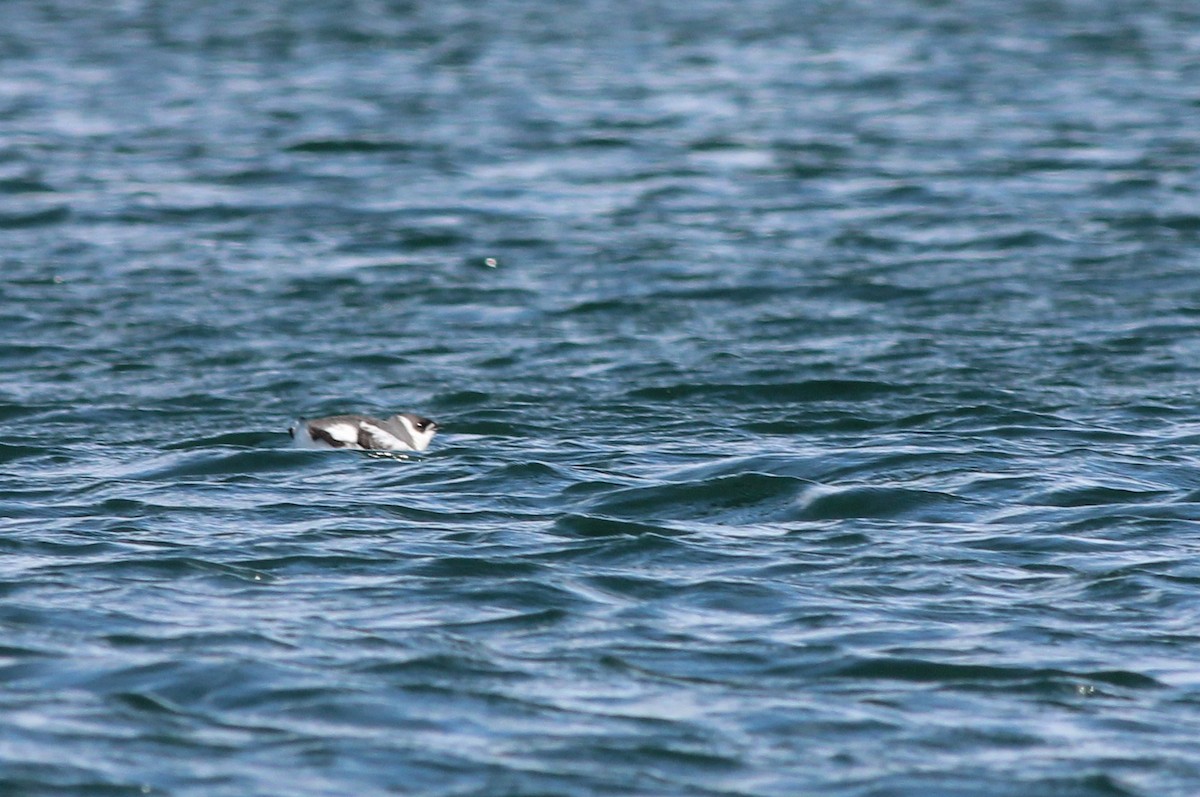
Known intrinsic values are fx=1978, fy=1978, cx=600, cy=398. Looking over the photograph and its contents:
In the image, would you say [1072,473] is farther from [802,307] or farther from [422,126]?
[422,126]

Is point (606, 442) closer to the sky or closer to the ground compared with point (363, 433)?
closer to the ground

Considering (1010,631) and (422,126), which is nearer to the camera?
(1010,631)

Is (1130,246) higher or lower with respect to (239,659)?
lower

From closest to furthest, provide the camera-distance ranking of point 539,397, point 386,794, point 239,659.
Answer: point 386,794 < point 239,659 < point 539,397

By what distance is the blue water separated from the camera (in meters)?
7.32

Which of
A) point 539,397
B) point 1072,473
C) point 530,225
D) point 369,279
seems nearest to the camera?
point 1072,473

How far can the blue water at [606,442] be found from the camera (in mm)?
7320

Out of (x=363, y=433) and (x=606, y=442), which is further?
(x=606, y=442)

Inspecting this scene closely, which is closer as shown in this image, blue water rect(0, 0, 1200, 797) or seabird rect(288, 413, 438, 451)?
blue water rect(0, 0, 1200, 797)

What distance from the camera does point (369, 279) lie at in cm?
1802

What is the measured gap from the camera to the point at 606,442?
1230 cm

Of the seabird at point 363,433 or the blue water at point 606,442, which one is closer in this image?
the blue water at point 606,442

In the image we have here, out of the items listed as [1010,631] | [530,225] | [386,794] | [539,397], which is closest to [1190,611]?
[1010,631]

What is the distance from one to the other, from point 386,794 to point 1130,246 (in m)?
13.9
